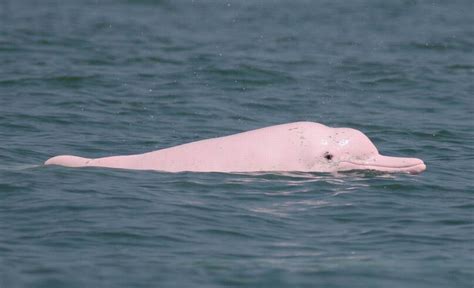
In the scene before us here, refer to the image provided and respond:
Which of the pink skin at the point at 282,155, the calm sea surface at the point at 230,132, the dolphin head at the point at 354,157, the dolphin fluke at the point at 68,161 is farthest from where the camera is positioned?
the dolphin fluke at the point at 68,161

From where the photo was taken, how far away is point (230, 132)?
22.1 metres

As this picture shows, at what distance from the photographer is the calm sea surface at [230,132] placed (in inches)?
494

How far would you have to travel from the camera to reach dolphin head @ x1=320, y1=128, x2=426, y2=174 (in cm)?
1673

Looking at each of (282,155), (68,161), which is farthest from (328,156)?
(68,161)

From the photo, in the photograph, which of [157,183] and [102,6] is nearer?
[157,183]

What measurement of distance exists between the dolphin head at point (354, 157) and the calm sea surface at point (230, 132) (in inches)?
7.4

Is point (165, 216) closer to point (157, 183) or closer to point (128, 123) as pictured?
point (157, 183)

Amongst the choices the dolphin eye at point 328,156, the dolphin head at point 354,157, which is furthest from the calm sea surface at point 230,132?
the dolphin eye at point 328,156

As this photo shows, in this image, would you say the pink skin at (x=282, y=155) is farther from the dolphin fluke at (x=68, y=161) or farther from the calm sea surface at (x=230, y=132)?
the dolphin fluke at (x=68, y=161)

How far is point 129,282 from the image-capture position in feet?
38.2

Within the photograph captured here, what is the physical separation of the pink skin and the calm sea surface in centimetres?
23

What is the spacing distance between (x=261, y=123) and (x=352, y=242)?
1003 cm

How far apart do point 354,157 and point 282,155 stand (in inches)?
41.7

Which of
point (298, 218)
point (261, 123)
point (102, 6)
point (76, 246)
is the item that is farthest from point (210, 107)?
point (102, 6)
